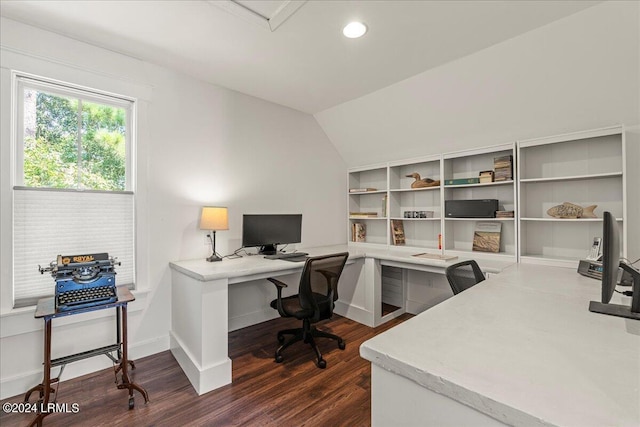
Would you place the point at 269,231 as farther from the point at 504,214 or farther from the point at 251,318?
the point at 504,214

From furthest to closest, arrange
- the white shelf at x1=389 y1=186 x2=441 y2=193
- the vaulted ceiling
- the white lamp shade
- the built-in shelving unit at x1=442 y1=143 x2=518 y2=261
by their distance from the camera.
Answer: the white shelf at x1=389 y1=186 x2=441 y2=193 → the built-in shelving unit at x1=442 y1=143 x2=518 y2=261 → the white lamp shade → the vaulted ceiling

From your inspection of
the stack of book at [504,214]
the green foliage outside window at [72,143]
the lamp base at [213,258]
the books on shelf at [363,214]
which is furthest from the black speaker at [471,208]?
the green foliage outside window at [72,143]

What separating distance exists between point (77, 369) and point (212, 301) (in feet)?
4.04

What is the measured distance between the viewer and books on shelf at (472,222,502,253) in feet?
9.61

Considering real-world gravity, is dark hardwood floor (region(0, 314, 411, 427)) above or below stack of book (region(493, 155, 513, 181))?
below

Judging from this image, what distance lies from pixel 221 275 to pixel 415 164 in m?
2.69

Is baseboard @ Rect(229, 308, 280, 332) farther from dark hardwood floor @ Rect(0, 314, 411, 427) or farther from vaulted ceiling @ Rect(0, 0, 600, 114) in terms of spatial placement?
vaulted ceiling @ Rect(0, 0, 600, 114)

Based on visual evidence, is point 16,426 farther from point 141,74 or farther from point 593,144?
point 593,144

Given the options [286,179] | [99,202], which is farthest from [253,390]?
[286,179]

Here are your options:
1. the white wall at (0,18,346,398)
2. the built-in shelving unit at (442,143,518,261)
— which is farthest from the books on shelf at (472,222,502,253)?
the white wall at (0,18,346,398)

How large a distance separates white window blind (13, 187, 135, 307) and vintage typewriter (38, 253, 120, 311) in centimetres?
37

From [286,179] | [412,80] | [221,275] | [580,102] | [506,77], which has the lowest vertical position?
[221,275]

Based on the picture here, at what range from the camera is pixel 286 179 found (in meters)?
3.58

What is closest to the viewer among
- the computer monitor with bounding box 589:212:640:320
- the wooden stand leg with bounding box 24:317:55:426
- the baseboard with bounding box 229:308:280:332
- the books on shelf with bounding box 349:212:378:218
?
the computer monitor with bounding box 589:212:640:320
